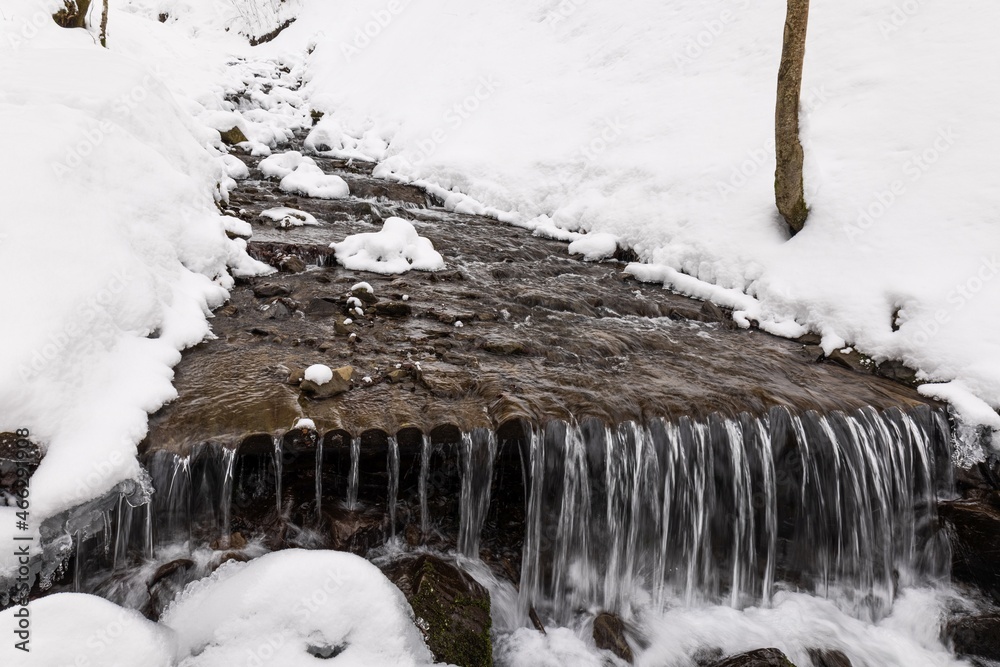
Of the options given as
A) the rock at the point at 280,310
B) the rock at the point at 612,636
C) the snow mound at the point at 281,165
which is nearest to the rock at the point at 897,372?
the rock at the point at 612,636

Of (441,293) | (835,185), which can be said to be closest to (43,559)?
(441,293)

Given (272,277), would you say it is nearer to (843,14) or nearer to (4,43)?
(4,43)

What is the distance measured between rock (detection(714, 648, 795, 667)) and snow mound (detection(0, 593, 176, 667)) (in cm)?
342

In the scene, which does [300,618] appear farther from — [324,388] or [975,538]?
[975,538]

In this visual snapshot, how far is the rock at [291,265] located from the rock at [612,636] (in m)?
5.52

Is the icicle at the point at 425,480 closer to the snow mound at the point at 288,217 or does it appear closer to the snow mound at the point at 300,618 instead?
the snow mound at the point at 300,618

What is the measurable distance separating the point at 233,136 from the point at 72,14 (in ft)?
19.9

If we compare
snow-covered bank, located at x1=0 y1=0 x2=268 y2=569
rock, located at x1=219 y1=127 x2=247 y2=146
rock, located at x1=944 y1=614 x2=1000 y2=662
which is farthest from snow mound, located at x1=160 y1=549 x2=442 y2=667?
rock, located at x1=219 y1=127 x2=247 y2=146

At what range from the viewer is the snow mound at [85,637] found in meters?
2.43

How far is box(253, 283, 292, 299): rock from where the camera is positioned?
6180mm

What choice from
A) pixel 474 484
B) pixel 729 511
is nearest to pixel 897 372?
pixel 729 511

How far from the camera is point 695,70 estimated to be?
11.2 metres

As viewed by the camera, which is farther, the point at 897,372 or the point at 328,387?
the point at 897,372

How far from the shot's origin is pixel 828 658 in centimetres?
381
